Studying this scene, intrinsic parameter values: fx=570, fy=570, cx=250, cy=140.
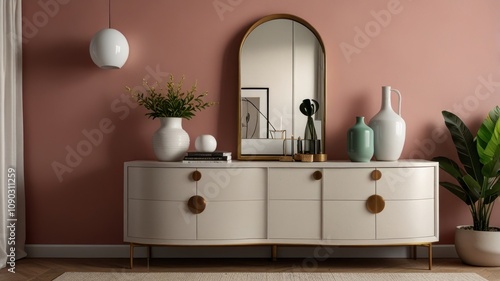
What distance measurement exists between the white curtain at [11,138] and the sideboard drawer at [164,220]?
90cm

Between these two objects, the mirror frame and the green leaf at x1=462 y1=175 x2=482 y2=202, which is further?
the mirror frame

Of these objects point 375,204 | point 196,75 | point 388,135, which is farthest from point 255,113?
point 375,204

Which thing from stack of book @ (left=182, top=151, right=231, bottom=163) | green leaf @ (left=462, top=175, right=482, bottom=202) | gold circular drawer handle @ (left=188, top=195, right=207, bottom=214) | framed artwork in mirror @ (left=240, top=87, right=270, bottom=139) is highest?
framed artwork in mirror @ (left=240, top=87, right=270, bottom=139)

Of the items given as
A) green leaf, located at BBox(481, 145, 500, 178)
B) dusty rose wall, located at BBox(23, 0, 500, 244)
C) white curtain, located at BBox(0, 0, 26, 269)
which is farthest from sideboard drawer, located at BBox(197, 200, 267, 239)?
green leaf, located at BBox(481, 145, 500, 178)

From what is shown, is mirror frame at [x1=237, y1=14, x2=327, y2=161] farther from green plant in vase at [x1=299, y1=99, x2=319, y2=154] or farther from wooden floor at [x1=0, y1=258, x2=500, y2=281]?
wooden floor at [x1=0, y1=258, x2=500, y2=281]

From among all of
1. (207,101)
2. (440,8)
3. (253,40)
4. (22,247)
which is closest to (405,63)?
(440,8)

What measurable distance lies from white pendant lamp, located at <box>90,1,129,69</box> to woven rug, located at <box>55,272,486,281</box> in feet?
4.56

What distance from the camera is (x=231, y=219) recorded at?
3533mm

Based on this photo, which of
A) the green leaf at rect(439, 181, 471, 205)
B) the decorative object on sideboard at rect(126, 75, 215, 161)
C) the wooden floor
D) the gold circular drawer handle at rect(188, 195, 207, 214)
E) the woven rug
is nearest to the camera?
the woven rug

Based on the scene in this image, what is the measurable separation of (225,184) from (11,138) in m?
1.48

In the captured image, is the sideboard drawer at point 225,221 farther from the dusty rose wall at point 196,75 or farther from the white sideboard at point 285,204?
the dusty rose wall at point 196,75

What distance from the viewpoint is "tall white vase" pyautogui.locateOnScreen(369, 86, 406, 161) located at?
3713 mm

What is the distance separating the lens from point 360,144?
3.64 metres

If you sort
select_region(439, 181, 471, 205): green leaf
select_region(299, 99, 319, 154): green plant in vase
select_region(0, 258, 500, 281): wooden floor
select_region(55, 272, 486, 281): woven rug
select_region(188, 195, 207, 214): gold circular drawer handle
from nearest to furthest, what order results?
select_region(55, 272, 486, 281): woven rug
select_region(188, 195, 207, 214): gold circular drawer handle
select_region(0, 258, 500, 281): wooden floor
select_region(439, 181, 471, 205): green leaf
select_region(299, 99, 319, 154): green plant in vase
